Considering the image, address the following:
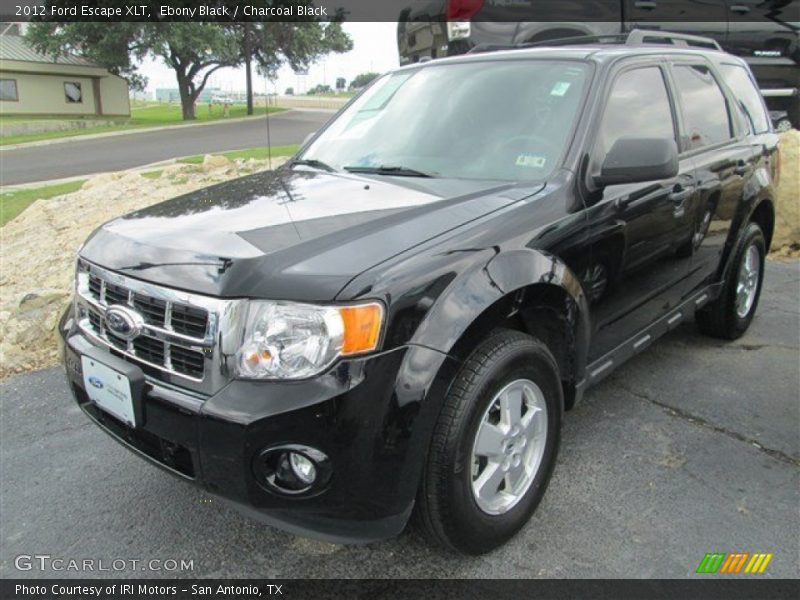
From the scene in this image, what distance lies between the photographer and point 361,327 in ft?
6.72

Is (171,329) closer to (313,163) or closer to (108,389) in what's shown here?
(108,389)

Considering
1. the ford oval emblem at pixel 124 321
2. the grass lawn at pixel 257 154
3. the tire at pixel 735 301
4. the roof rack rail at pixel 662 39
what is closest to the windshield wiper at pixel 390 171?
the ford oval emblem at pixel 124 321

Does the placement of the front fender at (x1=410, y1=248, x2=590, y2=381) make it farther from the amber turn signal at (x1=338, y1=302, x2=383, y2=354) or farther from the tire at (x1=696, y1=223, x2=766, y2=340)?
the tire at (x1=696, y1=223, x2=766, y2=340)

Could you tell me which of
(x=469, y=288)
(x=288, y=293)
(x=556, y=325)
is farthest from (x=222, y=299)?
(x=556, y=325)

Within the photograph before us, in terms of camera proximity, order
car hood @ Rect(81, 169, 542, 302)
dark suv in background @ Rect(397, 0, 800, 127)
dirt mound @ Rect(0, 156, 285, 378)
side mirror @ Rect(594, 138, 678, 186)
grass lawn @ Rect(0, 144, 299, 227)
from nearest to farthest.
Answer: car hood @ Rect(81, 169, 542, 302) < side mirror @ Rect(594, 138, 678, 186) < dirt mound @ Rect(0, 156, 285, 378) < dark suv in background @ Rect(397, 0, 800, 127) < grass lawn @ Rect(0, 144, 299, 227)

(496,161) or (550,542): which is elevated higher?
(496,161)

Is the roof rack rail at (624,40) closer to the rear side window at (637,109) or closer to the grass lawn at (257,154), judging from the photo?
the rear side window at (637,109)

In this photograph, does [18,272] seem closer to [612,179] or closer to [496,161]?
[496,161]

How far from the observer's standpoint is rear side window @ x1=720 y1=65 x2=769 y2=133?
446 centimetres

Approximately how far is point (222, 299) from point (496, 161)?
1.49 meters

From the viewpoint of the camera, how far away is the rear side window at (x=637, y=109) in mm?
3176

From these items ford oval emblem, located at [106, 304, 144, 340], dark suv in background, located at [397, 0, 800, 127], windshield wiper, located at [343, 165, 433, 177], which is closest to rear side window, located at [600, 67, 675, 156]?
windshield wiper, located at [343, 165, 433, 177]

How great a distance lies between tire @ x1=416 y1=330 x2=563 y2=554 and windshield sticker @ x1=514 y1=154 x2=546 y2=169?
83 cm

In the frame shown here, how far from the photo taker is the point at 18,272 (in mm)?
6312
